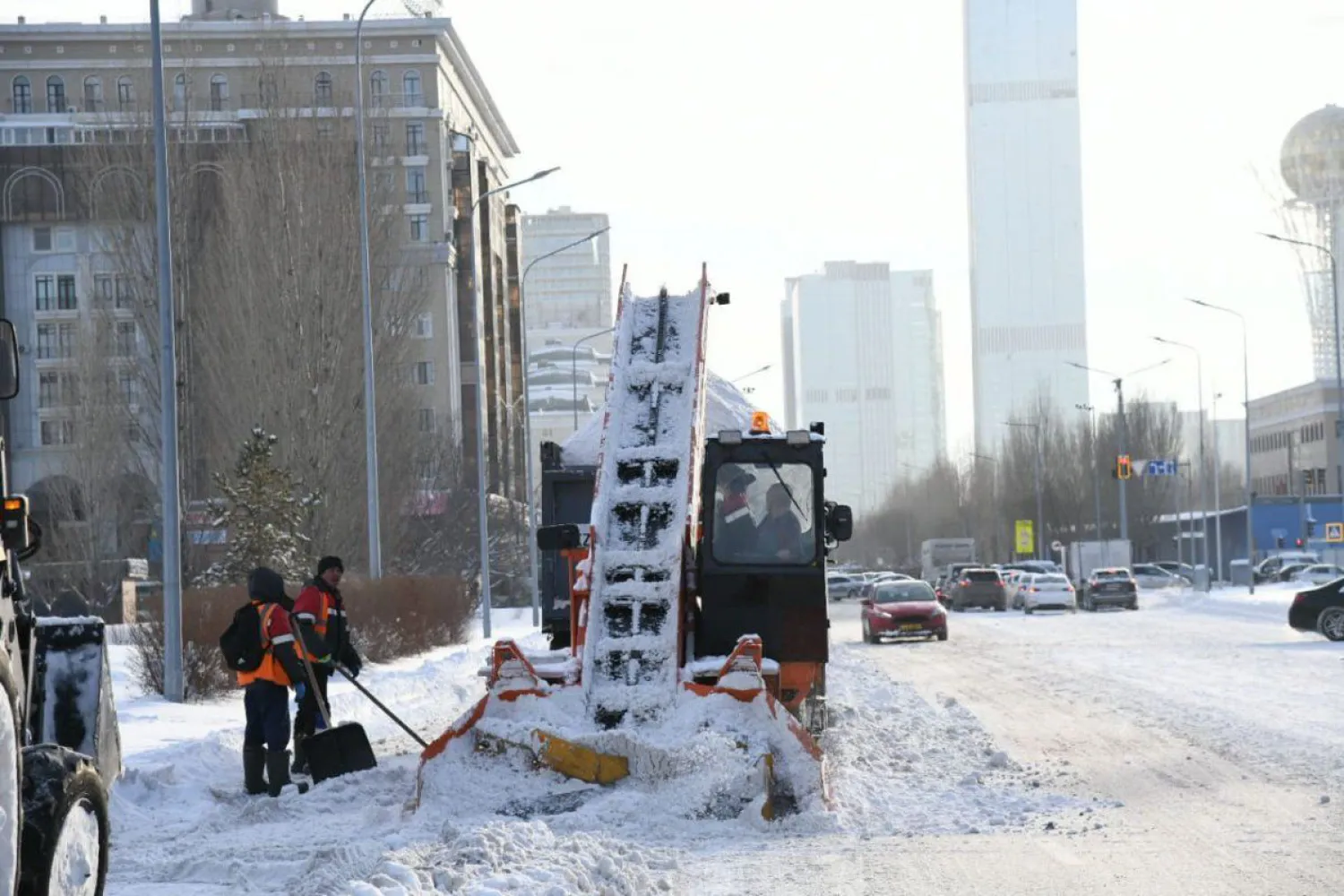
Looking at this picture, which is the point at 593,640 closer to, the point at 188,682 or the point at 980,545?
the point at 188,682

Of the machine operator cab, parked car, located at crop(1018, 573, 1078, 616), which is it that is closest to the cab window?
the machine operator cab

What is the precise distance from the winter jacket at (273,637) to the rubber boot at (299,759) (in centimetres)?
102

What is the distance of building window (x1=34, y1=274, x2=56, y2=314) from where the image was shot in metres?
87.1

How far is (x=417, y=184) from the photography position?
3634 inches

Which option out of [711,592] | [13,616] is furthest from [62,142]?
[13,616]

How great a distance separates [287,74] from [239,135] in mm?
8087

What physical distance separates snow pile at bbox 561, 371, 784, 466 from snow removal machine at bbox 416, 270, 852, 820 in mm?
2469

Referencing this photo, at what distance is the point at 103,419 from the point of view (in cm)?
5506

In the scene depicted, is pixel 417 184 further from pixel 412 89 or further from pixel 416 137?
pixel 412 89

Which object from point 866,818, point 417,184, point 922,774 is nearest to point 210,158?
point 417,184

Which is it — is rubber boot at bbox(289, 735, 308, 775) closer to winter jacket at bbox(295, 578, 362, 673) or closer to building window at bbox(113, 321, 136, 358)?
winter jacket at bbox(295, 578, 362, 673)

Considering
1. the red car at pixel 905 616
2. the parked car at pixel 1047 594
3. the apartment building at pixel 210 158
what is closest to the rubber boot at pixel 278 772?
the red car at pixel 905 616

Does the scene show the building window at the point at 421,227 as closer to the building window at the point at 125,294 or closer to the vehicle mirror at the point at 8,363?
the building window at the point at 125,294

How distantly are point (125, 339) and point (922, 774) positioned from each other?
1685 inches
